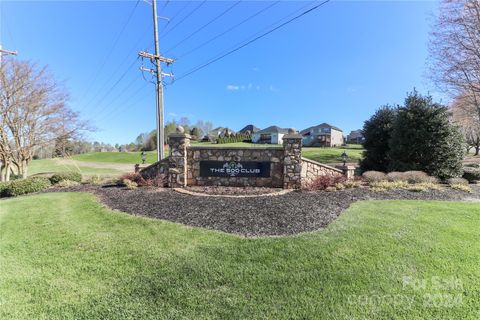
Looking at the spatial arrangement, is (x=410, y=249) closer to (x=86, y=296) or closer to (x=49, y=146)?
(x=86, y=296)

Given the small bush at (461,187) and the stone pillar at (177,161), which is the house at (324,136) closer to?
the small bush at (461,187)

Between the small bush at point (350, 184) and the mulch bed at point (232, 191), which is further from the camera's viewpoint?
the small bush at point (350, 184)

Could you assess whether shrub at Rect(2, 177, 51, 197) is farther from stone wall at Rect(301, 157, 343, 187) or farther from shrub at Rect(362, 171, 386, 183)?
shrub at Rect(362, 171, 386, 183)

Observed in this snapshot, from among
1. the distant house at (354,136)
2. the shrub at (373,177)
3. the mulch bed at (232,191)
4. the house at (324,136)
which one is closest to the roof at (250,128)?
the house at (324,136)

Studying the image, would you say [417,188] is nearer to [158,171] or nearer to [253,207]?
[253,207]

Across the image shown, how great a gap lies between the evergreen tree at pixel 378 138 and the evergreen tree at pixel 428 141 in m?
1.98

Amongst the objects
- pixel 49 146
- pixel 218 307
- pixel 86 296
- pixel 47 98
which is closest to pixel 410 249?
pixel 218 307

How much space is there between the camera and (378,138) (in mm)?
13078

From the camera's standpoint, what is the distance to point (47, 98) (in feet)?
46.9

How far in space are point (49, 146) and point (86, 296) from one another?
1636 cm

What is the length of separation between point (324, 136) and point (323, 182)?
49340 mm

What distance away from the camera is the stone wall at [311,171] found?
8.95 metres


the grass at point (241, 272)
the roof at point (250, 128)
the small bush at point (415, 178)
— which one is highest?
the roof at point (250, 128)

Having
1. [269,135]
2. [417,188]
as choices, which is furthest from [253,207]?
[269,135]
